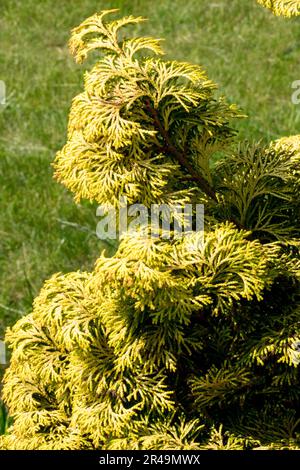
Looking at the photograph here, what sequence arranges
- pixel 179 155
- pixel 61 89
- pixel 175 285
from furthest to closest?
pixel 61 89, pixel 179 155, pixel 175 285

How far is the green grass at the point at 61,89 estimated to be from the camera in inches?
217

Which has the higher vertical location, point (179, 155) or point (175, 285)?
point (179, 155)

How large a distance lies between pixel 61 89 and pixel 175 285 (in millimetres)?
5035

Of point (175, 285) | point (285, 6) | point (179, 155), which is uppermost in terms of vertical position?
point (285, 6)

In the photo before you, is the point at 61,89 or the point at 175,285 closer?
the point at 175,285

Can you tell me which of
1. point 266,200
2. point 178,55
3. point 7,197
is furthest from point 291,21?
point 266,200

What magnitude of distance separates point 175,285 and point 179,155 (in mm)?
484

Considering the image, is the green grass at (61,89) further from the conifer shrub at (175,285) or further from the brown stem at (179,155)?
the brown stem at (179,155)

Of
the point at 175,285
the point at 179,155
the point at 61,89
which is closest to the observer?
the point at 175,285

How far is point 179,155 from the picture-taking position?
9.24 ft

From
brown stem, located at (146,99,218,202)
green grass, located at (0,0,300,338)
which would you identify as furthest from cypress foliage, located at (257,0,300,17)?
green grass, located at (0,0,300,338)

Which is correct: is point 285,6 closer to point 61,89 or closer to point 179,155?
point 179,155

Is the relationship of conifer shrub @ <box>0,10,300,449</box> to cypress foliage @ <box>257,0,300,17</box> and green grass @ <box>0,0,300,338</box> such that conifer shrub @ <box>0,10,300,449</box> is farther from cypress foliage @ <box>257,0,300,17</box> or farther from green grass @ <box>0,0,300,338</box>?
green grass @ <box>0,0,300,338</box>

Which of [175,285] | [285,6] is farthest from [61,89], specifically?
[175,285]
